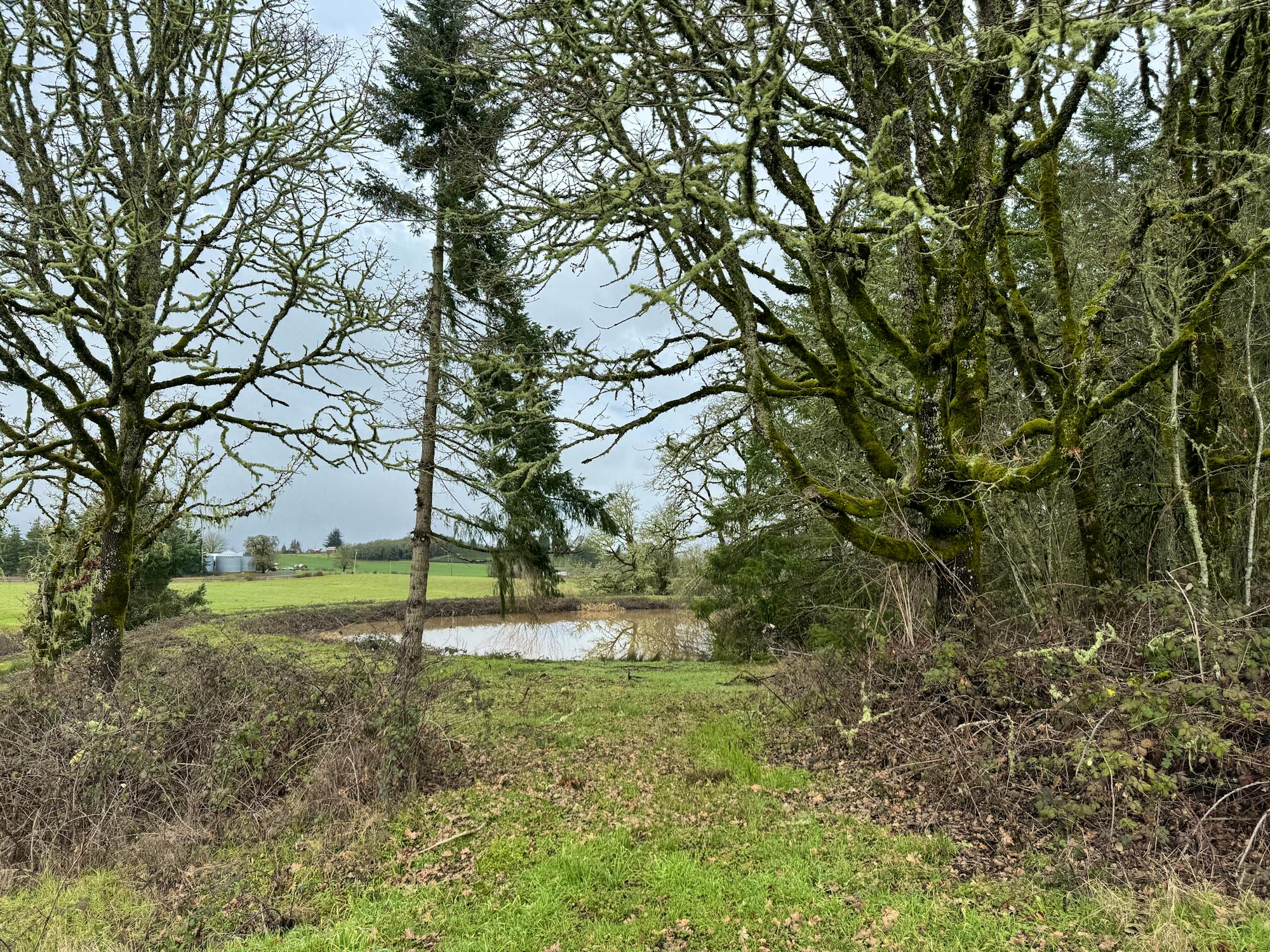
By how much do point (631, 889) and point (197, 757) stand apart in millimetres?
4509

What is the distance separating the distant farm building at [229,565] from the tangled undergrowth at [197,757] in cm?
4862

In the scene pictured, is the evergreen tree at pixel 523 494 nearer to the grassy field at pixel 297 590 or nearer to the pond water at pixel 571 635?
the pond water at pixel 571 635

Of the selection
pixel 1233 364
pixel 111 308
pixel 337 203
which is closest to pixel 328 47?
pixel 337 203

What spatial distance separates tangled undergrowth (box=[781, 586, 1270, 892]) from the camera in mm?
4305

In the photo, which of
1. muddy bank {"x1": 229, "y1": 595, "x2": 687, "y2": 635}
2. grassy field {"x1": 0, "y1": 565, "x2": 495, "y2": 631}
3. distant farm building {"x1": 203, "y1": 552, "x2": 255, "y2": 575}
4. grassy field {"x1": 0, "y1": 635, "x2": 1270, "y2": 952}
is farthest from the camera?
Answer: distant farm building {"x1": 203, "y1": 552, "x2": 255, "y2": 575}

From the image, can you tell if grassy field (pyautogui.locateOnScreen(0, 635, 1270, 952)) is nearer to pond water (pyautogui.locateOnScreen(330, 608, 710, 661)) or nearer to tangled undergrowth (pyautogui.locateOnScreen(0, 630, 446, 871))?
tangled undergrowth (pyautogui.locateOnScreen(0, 630, 446, 871))

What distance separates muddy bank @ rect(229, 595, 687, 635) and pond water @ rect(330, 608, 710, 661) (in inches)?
23.8

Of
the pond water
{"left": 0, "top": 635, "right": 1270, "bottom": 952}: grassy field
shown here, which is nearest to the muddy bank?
the pond water

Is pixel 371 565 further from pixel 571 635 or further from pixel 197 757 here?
pixel 197 757

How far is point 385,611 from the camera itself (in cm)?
2823

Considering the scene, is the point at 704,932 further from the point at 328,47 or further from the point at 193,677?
the point at 328,47

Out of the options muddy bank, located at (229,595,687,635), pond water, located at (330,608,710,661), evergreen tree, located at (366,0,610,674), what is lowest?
pond water, located at (330,608,710,661)

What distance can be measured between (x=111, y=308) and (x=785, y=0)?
8357 millimetres

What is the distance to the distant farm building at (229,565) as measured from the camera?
50.9 m
